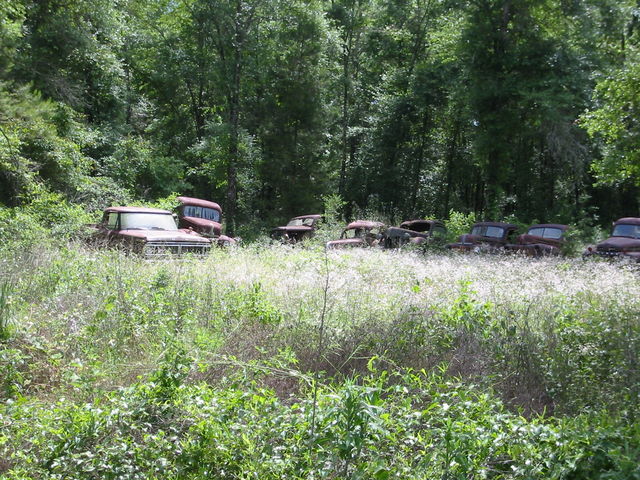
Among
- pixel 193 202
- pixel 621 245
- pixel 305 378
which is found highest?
pixel 193 202

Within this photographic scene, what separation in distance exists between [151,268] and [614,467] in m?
7.32

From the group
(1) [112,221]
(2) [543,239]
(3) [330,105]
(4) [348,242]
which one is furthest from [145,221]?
(3) [330,105]

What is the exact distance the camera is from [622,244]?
14.8 meters

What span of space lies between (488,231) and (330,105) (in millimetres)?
13189

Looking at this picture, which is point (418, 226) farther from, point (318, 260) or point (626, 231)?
point (318, 260)

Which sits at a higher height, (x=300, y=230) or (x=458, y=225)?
(x=458, y=225)

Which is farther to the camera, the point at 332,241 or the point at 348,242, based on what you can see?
the point at 332,241

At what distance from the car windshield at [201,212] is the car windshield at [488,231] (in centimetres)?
927

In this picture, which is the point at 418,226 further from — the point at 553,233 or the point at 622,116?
the point at 622,116

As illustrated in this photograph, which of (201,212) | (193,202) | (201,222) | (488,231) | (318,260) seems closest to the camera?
(318,260)

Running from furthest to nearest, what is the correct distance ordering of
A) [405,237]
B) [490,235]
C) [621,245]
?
[490,235] → [405,237] → [621,245]

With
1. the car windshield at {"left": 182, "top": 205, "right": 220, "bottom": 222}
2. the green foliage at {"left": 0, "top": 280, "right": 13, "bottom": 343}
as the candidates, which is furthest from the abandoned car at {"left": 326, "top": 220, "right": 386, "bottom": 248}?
the green foliage at {"left": 0, "top": 280, "right": 13, "bottom": 343}

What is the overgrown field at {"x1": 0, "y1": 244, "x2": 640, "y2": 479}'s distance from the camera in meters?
3.06

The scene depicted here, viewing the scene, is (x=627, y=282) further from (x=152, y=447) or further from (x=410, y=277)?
(x=152, y=447)
